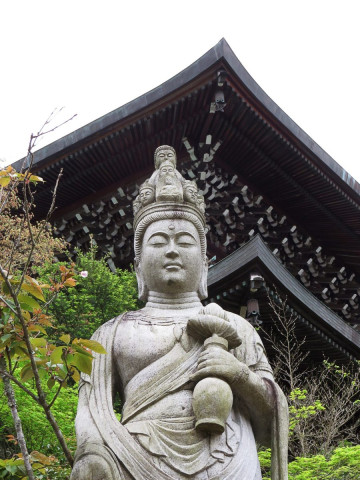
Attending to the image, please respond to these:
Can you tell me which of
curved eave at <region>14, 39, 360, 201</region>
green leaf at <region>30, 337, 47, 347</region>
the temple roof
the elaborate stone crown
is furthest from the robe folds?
the temple roof

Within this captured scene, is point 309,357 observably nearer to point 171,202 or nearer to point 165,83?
point 165,83

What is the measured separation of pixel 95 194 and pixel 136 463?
11348 millimetres

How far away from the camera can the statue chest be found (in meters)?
4.61

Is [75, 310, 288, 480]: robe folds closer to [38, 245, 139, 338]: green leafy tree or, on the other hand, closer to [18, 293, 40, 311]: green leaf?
[18, 293, 40, 311]: green leaf

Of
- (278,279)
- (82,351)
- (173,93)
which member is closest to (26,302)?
(82,351)

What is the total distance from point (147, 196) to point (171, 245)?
0.47 meters

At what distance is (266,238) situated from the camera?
622 inches

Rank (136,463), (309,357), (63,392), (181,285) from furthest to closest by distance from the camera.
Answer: (309,357) < (63,392) < (181,285) < (136,463)

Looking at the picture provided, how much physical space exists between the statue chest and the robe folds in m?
0.05

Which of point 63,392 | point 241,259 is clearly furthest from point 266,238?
point 63,392

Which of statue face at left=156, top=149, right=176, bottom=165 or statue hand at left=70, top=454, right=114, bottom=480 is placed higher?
statue face at left=156, top=149, right=176, bottom=165

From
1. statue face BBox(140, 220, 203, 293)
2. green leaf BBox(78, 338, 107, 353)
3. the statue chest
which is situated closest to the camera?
green leaf BBox(78, 338, 107, 353)

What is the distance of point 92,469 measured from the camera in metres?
3.98

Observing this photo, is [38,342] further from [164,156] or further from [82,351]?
[164,156]
